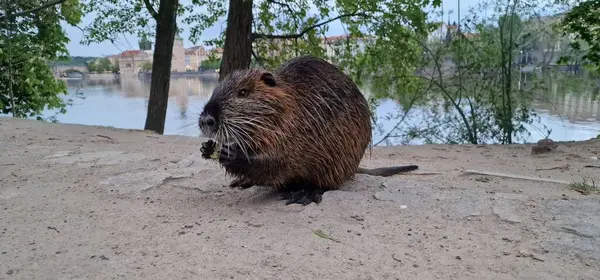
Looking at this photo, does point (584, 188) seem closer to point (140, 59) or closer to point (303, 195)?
point (303, 195)

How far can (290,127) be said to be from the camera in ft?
9.00

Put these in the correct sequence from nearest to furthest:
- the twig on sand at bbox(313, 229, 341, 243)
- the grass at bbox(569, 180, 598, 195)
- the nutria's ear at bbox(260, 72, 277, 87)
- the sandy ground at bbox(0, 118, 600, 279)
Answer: the sandy ground at bbox(0, 118, 600, 279) < the twig on sand at bbox(313, 229, 341, 243) < the nutria's ear at bbox(260, 72, 277, 87) < the grass at bbox(569, 180, 598, 195)

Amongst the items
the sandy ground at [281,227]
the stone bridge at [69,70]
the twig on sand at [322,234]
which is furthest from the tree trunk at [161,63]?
→ the twig on sand at [322,234]

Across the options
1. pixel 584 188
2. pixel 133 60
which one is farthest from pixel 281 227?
pixel 133 60

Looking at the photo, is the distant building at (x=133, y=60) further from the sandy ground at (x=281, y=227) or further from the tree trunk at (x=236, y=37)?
the sandy ground at (x=281, y=227)

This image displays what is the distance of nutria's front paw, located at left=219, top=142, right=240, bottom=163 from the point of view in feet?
8.49

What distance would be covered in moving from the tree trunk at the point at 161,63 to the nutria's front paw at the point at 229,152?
6337mm

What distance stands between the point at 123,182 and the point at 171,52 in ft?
19.2

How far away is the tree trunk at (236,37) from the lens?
6.44m

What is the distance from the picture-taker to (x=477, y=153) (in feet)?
18.4

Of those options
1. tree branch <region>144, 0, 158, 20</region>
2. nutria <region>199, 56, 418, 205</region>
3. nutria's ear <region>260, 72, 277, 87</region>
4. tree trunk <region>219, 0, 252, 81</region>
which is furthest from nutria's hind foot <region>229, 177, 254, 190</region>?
tree branch <region>144, 0, 158, 20</region>

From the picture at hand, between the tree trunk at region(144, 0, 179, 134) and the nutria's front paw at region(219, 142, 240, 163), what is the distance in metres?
6.34

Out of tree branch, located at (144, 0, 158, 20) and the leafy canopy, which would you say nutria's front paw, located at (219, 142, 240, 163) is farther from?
the leafy canopy

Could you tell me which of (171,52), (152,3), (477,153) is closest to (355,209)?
(477,153)
